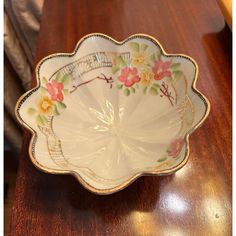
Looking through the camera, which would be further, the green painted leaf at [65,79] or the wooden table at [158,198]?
the green painted leaf at [65,79]

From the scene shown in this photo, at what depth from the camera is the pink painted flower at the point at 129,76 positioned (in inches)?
23.1

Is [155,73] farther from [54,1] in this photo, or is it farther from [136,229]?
[54,1]

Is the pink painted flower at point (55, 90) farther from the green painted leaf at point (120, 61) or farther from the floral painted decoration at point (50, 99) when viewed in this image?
→ the green painted leaf at point (120, 61)

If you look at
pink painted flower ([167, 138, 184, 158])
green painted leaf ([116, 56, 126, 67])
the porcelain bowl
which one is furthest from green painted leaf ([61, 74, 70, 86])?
pink painted flower ([167, 138, 184, 158])

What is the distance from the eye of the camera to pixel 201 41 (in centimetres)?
68

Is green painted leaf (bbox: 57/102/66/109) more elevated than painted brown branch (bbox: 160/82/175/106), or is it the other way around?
green painted leaf (bbox: 57/102/66/109)

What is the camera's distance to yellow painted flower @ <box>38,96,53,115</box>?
19.8 inches

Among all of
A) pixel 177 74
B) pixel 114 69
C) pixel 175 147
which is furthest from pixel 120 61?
pixel 175 147

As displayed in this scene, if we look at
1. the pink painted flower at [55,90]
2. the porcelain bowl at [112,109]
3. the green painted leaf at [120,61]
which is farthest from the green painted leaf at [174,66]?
the pink painted flower at [55,90]

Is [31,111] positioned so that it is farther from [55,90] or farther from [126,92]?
[126,92]

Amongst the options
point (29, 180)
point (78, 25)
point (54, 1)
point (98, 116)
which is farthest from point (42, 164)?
point (54, 1)

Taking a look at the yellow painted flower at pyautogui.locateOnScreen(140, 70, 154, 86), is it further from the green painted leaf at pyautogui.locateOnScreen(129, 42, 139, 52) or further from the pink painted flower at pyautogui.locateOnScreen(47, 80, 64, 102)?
the pink painted flower at pyautogui.locateOnScreen(47, 80, 64, 102)

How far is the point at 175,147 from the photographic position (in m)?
0.45

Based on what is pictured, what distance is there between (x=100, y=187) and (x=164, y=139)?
0.55 feet
